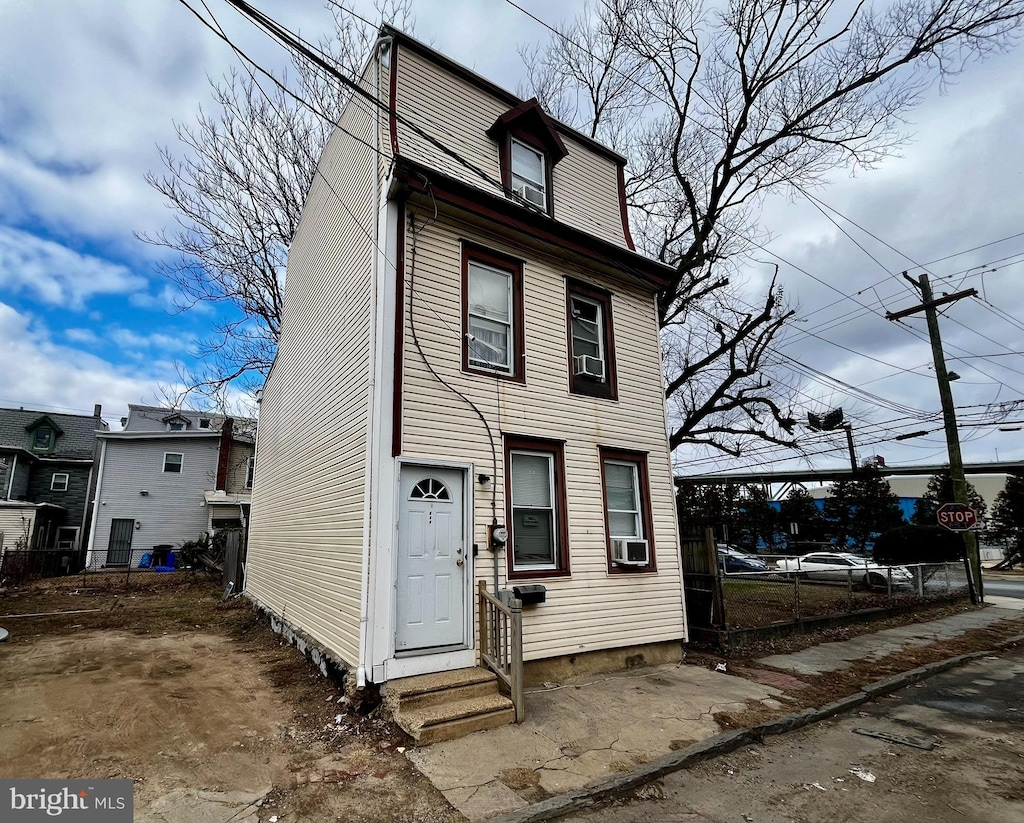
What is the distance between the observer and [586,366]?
321 inches

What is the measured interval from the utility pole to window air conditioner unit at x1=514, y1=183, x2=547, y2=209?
12.9 m

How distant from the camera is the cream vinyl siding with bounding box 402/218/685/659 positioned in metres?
6.49

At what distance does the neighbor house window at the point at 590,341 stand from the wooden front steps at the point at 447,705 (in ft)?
13.7

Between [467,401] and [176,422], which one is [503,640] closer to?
[467,401]

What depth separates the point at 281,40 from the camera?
4672 mm

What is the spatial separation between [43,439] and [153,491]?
908 cm

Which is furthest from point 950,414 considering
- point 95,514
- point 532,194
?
point 95,514

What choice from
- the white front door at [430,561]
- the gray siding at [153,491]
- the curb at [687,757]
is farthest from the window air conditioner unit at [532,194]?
the gray siding at [153,491]

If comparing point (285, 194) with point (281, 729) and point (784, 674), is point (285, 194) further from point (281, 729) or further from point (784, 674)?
point (784, 674)

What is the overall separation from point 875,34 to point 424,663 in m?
14.6

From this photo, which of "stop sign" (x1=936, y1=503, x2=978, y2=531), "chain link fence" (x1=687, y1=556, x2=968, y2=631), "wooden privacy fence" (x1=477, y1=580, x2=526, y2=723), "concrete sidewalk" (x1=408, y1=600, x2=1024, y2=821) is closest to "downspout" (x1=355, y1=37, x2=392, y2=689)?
"concrete sidewalk" (x1=408, y1=600, x2=1024, y2=821)

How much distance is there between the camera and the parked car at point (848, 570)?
1266 centimetres

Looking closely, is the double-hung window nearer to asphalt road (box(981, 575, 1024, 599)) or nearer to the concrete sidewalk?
the concrete sidewalk

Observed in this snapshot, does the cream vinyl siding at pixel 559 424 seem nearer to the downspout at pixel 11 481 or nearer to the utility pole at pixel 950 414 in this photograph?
the utility pole at pixel 950 414
